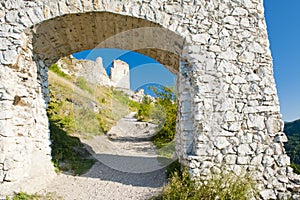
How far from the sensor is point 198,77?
13.1ft

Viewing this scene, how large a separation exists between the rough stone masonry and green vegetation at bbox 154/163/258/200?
18 centimetres

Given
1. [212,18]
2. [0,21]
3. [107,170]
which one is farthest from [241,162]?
[0,21]

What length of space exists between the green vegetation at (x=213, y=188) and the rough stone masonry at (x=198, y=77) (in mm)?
180

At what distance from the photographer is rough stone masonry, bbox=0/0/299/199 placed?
375 centimetres

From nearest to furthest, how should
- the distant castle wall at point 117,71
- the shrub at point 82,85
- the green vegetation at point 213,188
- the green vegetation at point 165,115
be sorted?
the green vegetation at point 213,188, the green vegetation at point 165,115, the shrub at point 82,85, the distant castle wall at point 117,71

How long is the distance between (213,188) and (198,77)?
1850 millimetres

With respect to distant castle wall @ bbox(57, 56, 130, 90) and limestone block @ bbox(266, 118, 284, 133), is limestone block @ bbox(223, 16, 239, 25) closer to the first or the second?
limestone block @ bbox(266, 118, 284, 133)

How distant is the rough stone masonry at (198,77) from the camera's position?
3746 millimetres

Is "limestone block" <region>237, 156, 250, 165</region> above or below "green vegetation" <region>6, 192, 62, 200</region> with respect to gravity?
above

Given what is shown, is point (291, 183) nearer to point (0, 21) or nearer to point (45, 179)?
point (45, 179)

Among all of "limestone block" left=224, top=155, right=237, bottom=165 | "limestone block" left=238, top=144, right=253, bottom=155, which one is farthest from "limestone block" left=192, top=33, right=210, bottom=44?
"limestone block" left=224, top=155, right=237, bottom=165

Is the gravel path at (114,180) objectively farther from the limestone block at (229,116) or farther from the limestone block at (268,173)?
the limestone block at (268,173)

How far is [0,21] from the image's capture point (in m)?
A: 3.75

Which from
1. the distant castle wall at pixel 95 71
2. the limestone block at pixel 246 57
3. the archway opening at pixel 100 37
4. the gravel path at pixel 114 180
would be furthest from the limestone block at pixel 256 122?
the distant castle wall at pixel 95 71
